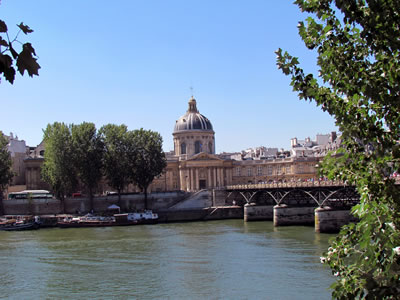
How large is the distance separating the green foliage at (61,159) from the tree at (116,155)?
4293 millimetres

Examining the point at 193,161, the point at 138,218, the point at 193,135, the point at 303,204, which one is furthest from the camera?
the point at 193,135

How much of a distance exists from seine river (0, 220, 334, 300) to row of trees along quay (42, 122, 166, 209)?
16842 mm

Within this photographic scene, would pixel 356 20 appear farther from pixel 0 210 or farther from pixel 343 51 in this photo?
pixel 0 210

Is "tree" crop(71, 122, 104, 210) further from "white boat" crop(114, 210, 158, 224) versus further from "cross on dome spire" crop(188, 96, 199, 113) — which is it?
"cross on dome spire" crop(188, 96, 199, 113)

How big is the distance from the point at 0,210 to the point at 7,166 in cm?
641

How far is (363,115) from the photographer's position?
891 cm

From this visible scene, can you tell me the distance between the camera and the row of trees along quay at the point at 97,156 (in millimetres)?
63031

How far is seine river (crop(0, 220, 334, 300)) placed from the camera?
77.3ft

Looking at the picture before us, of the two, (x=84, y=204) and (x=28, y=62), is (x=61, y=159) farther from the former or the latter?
(x=28, y=62)

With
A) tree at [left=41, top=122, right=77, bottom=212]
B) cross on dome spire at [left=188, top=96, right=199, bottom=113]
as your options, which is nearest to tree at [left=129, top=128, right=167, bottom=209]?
tree at [left=41, top=122, right=77, bottom=212]

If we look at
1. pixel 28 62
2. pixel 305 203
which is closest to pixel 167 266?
pixel 28 62

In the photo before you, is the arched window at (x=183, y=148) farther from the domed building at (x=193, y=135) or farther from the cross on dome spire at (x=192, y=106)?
the cross on dome spire at (x=192, y=106)

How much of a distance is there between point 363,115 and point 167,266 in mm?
22398

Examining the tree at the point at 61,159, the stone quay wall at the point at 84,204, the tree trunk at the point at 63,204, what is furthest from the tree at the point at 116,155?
the tree trunk at the point at 63,204
